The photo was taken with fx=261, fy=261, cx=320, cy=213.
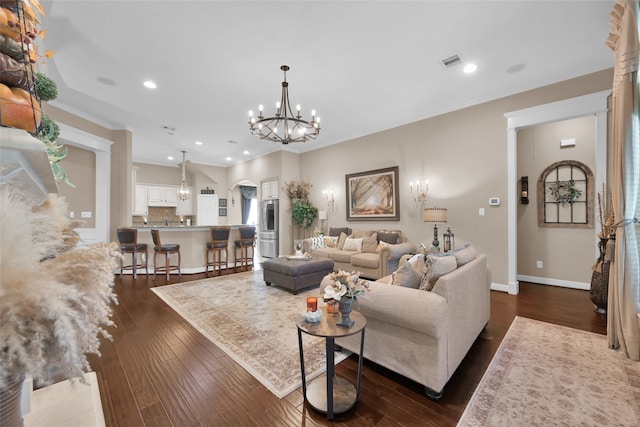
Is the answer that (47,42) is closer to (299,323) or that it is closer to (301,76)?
(301,76)

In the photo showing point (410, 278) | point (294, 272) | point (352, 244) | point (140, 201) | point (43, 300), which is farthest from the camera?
point (140, 201)

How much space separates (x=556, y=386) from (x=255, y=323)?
108 inches

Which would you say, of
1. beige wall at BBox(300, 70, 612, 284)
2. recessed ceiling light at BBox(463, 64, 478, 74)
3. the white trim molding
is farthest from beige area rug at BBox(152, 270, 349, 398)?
recessed ceiling light at BBox(463, 64, 478, 74)

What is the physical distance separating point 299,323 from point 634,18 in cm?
373

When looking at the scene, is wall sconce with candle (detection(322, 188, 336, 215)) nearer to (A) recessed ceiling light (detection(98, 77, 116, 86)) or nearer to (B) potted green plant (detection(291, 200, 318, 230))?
(B) potted green plant (detection(291, 200, 318, 230))

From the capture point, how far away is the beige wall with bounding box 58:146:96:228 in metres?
5.25

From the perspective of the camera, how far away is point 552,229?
470cm

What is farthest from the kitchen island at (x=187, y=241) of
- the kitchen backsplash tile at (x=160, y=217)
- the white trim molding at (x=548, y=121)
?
the white trim molding at (x=548, y=121)

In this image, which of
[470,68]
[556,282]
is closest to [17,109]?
[470,68]

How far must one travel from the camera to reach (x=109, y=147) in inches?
224

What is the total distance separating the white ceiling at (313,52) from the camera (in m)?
2.52

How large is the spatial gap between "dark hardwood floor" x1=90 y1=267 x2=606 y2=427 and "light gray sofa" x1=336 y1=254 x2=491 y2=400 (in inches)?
6.1

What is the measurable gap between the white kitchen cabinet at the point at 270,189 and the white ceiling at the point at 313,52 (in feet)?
8.80

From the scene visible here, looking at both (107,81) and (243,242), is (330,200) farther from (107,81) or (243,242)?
(107,81)
